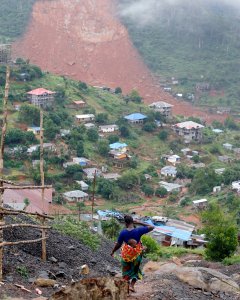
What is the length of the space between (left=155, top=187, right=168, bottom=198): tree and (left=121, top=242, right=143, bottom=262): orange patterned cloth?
1974cm

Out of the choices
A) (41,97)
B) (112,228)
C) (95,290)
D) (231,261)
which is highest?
(95,290)

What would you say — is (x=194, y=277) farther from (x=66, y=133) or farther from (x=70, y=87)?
(x=70, y=87)

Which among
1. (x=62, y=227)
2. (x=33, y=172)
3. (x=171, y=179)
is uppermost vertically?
(x=62, y=227)

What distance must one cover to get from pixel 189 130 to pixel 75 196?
11.0 m

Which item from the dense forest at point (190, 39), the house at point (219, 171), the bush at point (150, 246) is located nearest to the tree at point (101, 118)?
the house at point (219, 171)

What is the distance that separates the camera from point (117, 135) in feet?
97.0

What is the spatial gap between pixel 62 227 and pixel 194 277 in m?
2.31

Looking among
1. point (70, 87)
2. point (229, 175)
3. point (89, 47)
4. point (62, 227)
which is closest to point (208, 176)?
point (229, 175)

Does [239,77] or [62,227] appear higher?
[62,227]

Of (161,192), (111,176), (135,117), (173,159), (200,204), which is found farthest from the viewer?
(135,117)

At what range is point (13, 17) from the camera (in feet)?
161

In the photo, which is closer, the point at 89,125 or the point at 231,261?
the point at 231,261

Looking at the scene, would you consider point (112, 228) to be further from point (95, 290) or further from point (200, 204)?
point (95, 290)

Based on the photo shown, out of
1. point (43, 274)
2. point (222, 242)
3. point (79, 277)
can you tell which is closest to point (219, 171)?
point (222, 242)
